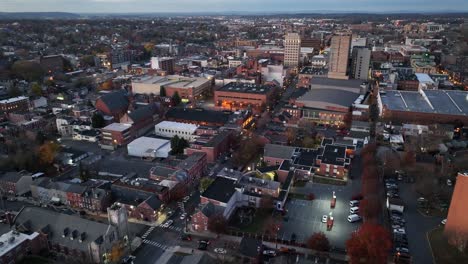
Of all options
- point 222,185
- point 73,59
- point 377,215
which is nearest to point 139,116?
point 222,185

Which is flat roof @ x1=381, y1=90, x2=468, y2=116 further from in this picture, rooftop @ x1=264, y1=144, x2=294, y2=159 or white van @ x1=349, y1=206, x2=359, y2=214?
white van @ x1=349, y1=206, x2=359, y2=214

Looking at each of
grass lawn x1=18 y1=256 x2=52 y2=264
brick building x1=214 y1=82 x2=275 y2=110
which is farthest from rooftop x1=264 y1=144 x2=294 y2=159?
grass lawn x1=18 y1=256 x2=52 y2=264

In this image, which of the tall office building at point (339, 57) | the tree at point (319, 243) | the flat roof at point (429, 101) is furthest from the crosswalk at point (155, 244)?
the tall office building at point (339, 57)

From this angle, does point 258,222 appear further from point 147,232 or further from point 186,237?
point 147,232

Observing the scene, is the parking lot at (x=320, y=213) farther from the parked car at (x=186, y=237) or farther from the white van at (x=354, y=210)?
the parked car at (x=186, y=237)

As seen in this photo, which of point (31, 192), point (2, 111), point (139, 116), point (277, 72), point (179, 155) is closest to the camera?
point (31, 192)

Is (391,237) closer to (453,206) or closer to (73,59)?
(453,206)
